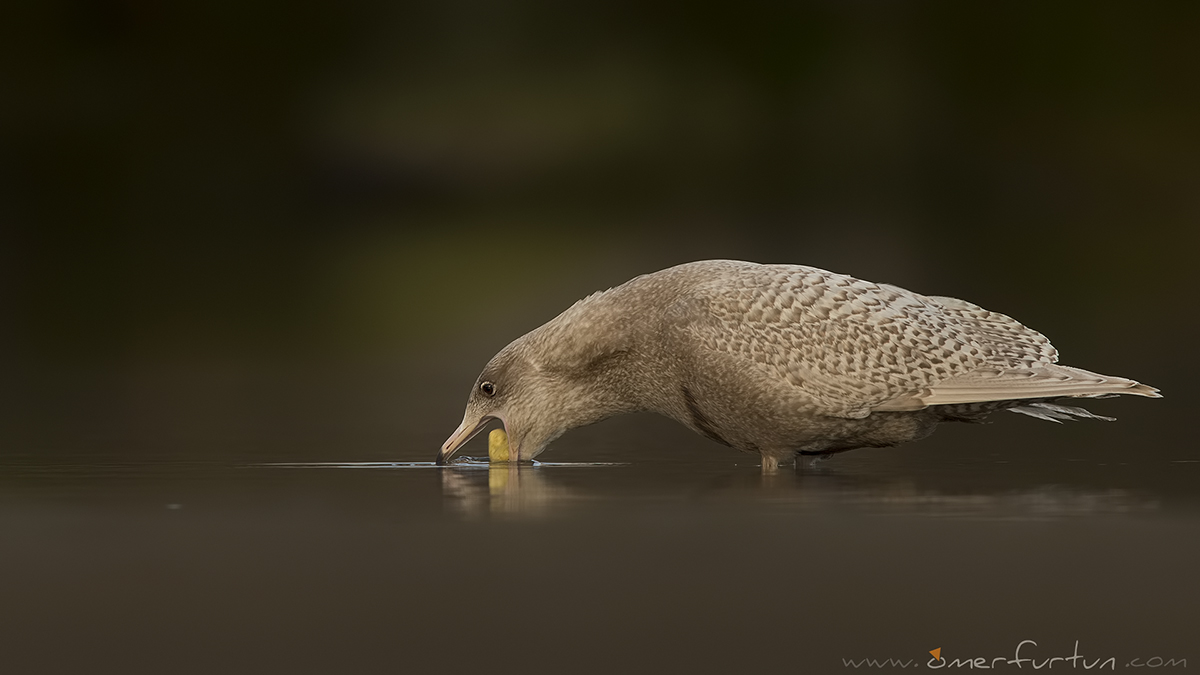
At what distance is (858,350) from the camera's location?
367 inches

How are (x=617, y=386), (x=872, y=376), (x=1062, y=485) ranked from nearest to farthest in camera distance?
(x=1062, y=485) < (x=872, y=376) < (x=617, y=386)

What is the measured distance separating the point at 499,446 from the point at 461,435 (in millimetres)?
310

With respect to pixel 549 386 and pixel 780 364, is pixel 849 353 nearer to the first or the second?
pixel 780 364

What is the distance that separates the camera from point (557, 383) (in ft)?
33.1

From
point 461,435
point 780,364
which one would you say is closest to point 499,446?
point 461,435

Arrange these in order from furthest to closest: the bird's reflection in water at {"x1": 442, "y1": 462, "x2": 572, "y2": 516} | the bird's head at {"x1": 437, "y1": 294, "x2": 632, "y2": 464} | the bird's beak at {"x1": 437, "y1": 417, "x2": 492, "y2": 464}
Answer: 1. the bird's beak at {"x1": 437, "y1": 417, "x2": 492, "y2": 464}
2. the bird's head at {"x1": 437, "y1": 294, "x2": 632, "y2": 464}
3. the bird's reflection in water at {"x1": 442, "y1": 462, "x2": 572, "y2": 516}

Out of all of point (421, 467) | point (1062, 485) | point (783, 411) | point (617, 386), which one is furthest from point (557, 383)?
point (1062, 485)

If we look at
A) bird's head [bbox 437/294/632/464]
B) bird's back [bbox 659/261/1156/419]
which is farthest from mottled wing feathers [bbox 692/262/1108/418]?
bird's head [bbox 437/294/632/464]

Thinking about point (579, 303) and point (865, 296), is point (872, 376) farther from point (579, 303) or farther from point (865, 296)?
point (579, 303)

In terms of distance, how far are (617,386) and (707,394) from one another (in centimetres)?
82

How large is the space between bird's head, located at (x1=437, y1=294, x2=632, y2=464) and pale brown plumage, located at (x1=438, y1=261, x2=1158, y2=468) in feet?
0.04

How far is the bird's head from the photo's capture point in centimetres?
987

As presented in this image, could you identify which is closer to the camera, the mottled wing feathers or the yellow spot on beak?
the mottled wing feathers

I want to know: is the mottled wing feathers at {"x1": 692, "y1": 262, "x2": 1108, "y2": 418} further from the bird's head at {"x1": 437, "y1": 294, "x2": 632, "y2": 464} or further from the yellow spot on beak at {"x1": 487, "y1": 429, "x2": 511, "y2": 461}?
the yellow spot on beak at {"x1": 487, "y1": 429, "x2": 511, "y2": 461}
